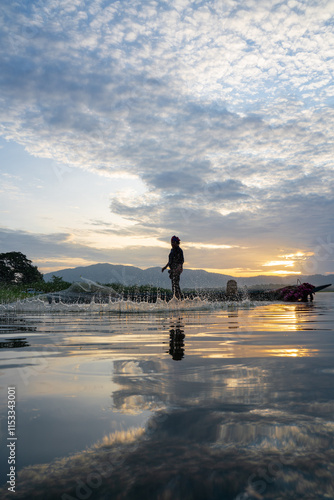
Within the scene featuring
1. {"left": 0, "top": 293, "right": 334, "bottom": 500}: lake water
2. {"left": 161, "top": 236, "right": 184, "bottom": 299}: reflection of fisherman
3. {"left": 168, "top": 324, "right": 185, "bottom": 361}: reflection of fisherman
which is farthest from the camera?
{"left": 161, "top": 236, "right": 184, "bottom": 299}: reflection of fisherman

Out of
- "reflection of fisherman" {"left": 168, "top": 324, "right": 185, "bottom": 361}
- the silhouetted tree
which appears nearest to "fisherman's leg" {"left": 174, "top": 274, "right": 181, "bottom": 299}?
"reflection of fisherman" {"left": 168, "top": 324, "right": 185, "bottom": 361}

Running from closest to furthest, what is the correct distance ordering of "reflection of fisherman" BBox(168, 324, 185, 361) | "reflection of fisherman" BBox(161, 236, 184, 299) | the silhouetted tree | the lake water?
the lake water < "reflection of fisherman" BBox(168, 324, 185, 361) < "reflection of fisherman" BBox(161, 236, 184, 299) < the silhouetted tree

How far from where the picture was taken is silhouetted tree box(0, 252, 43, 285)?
4031 cm

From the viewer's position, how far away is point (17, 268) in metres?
40.9

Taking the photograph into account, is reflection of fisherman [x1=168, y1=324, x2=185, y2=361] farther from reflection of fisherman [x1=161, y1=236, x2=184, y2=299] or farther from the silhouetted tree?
the silhouetted tree

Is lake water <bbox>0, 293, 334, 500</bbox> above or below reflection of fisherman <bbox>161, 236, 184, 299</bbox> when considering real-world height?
below

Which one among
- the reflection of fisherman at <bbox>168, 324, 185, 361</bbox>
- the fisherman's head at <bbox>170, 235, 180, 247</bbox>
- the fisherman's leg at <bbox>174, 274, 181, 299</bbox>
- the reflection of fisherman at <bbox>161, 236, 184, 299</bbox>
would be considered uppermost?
the fisherman's head at <bbox>170, 235, 180, 247</bbox>

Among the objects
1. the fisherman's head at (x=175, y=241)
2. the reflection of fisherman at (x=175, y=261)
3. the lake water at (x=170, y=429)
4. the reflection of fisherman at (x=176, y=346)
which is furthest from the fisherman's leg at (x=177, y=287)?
the lake water at (x=170, y=429)

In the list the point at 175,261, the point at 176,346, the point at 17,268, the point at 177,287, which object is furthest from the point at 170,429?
the point at 17,268

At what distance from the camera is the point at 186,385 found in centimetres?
249

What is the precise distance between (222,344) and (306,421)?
2.95 meters

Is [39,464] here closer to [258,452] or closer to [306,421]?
[258,452]

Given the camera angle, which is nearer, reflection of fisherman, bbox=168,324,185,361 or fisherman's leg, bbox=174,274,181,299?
reflection of fisherman, bbox=168,324,185,361

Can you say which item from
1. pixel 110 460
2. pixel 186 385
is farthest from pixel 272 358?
pixel 110 460
